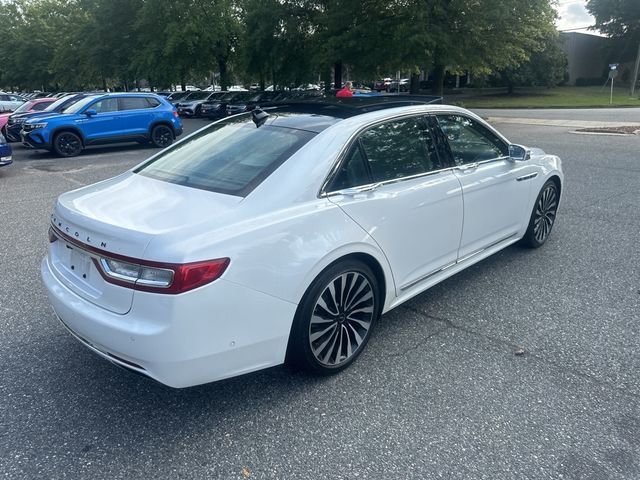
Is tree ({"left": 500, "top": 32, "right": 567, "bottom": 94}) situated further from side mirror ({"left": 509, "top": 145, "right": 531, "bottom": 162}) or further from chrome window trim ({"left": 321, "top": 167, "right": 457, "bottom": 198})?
chrome window trim ({"left": 321, "top": 167, "right": 457, "bottom": 198})

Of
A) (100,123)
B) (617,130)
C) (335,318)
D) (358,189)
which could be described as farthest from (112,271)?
(617,130)

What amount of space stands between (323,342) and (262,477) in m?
0.85

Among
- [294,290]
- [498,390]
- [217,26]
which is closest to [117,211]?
[294,290]

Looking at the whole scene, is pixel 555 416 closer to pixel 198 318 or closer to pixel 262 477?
pixel 262 477

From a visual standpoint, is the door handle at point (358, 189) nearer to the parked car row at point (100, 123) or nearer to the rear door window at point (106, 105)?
the parked car row at point (100, 123)

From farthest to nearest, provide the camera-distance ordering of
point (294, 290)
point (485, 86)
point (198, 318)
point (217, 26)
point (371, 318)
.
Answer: point (485, 86) < point (217, 26) < point (371, 318) < point (294, 290) < point (198, 318)

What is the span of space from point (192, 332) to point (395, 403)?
4.11ft

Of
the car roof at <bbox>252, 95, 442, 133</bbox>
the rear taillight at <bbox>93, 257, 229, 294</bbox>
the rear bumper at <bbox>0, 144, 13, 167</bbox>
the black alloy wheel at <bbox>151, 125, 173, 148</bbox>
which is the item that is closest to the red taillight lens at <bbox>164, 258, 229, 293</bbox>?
the rear taillight at <bbox>93, 257, 229, 294</bbox>

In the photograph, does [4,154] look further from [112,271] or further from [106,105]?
[112,271]

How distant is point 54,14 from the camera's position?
1752 inches

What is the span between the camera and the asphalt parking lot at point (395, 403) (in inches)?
94.0

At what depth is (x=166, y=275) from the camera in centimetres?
227

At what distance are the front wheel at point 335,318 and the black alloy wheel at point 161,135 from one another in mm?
13274

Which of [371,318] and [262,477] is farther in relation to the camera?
[371,318]
